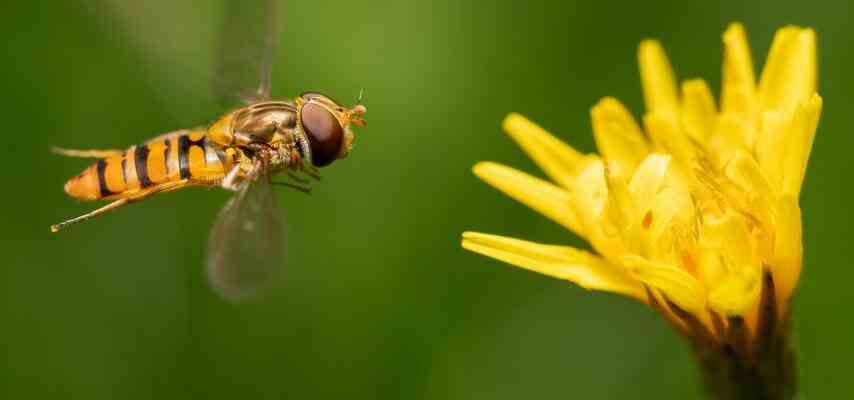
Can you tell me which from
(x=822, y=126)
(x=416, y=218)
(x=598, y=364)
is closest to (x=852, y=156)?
(x=822, y=126)

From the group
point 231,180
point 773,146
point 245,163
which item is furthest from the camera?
point 245,163

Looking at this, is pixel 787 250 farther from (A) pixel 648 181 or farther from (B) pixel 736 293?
(A) pixel 648 181

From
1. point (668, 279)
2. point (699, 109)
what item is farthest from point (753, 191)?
point (699, 109)

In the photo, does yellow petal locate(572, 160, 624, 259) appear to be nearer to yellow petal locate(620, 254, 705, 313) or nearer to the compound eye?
yellow petal locate(620, 254, 705, 313)

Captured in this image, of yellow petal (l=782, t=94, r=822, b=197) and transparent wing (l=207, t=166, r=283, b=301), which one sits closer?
yellow petal (l=782, t=94, r=822, b=197)

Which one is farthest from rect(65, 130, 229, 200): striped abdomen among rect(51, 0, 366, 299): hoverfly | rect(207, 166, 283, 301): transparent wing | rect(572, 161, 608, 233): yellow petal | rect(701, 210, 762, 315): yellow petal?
rect(701, 210, 762, 315): yellow petal

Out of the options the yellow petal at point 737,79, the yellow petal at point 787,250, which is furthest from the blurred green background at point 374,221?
the yellow petal at point 787,250

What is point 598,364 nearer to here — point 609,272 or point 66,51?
point 609,272
